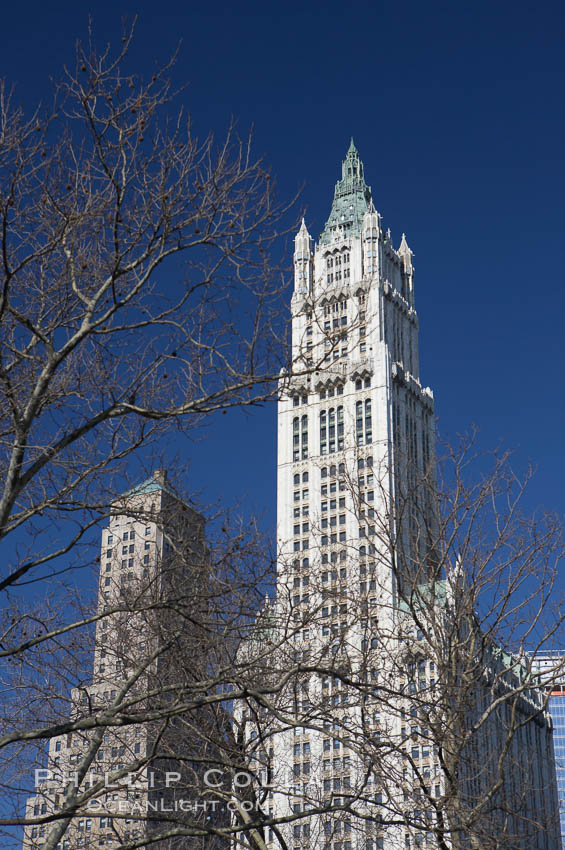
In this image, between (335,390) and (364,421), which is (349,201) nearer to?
(335,390)

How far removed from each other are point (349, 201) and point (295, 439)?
2912cm

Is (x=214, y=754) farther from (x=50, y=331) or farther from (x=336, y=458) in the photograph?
(x=336, y=458)

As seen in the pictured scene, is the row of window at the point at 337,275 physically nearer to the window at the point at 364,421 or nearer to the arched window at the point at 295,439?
the window at the point at 364,421

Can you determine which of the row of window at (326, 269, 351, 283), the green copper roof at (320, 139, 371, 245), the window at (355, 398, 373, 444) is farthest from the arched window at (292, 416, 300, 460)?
the green copper roof at (320, 139, 371, 245)

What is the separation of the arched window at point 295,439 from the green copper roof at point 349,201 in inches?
775

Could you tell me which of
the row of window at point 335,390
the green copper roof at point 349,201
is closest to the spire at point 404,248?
the green copper roof at point 349,201

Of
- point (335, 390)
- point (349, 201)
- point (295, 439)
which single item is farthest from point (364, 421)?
point (349, 201)

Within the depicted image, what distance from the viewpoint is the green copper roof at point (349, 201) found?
107812 mm

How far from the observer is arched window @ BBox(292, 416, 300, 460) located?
322ft

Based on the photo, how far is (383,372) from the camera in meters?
96.7

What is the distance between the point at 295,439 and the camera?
98938 mm

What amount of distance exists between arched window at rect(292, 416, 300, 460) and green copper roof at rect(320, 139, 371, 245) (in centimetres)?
1969

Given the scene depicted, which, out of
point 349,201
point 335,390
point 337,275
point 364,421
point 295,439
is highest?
point 349,201

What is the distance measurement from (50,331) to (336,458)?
82005 mm
